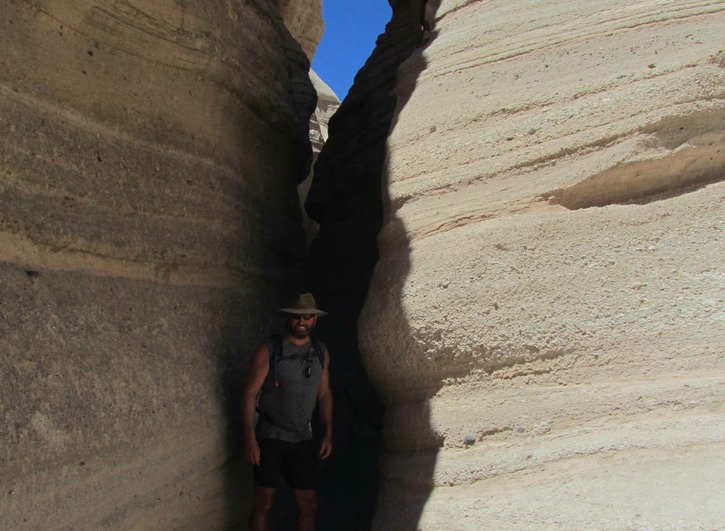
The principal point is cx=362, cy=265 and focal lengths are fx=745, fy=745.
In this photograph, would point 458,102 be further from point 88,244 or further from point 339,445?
point 339,445

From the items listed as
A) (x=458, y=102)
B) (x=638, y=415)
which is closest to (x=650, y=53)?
(x=458, y=102)

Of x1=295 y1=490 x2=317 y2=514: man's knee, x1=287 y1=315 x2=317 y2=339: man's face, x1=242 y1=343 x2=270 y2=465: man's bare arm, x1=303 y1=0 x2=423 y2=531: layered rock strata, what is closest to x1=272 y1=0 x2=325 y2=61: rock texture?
x1=303 y1=0 x2=423 y2=531: layered rock strata

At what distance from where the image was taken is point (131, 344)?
2.83 metres

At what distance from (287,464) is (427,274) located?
38.9 inches

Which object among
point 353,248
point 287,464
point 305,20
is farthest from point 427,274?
point 305,20

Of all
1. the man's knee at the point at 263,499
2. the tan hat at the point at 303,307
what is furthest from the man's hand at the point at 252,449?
the tan hat at the point at 303,307

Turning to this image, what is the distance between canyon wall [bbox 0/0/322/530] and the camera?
8.09 ft

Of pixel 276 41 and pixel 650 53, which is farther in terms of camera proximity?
pixel 276 41

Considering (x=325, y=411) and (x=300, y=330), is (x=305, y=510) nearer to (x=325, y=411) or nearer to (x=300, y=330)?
(x=325, y=411)

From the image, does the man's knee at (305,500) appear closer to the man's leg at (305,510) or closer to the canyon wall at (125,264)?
the man's leg at (305,510)

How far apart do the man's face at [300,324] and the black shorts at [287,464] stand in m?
0.45

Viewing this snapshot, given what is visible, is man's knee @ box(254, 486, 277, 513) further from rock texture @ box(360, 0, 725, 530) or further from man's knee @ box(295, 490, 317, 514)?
rock texture @ box(360, 0, 725, 530)

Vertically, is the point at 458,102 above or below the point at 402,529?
above

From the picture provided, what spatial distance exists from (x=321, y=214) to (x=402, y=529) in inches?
155
